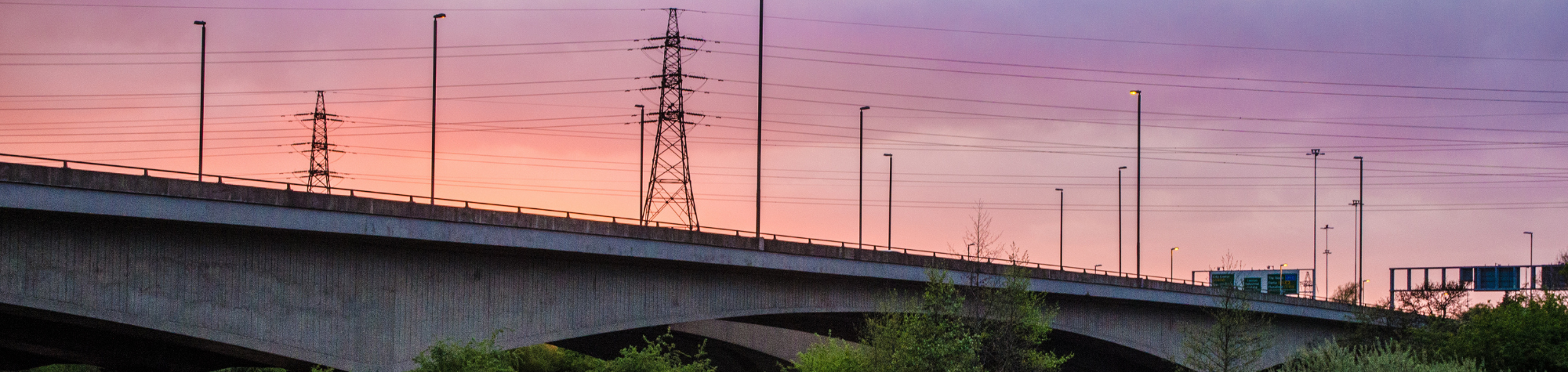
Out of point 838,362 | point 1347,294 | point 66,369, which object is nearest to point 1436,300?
point 1347,294

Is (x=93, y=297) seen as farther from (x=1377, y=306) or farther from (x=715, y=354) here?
(x=1377, y=306)

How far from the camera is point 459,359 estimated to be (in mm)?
31750

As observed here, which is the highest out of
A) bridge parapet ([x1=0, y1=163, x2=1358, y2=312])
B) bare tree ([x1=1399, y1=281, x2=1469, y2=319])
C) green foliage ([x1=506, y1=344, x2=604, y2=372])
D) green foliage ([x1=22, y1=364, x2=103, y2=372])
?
bridge parapet ([x1=0, y1=163, x2=1358, y2=312])

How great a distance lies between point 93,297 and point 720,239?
18.3 meters

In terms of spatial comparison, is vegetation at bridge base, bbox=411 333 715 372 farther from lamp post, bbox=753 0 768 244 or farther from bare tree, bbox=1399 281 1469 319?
bare tree, bbox=1399 281 1469 319

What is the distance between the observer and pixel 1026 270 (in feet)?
124

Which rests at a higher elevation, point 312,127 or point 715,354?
point 312,127

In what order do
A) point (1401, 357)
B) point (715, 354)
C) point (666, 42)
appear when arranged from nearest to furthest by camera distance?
1. point (1401, 357)
2. point (666, 42)
3. point (715, 354)

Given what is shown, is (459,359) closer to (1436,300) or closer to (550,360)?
(550,360)

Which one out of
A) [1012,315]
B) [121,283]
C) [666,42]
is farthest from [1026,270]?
[121,283]

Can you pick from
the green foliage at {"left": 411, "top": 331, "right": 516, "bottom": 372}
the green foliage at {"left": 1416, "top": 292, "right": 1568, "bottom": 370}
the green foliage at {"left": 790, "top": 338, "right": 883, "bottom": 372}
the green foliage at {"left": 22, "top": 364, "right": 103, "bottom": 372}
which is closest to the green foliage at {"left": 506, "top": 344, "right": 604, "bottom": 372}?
the green foliage at {"left": 22, "top": 364, "right": 103, "bottom": 372}

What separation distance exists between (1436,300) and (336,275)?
66399 mm

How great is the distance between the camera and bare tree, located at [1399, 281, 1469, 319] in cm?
7022

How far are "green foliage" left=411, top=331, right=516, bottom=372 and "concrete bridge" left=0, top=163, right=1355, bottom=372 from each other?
1138 millimetres
